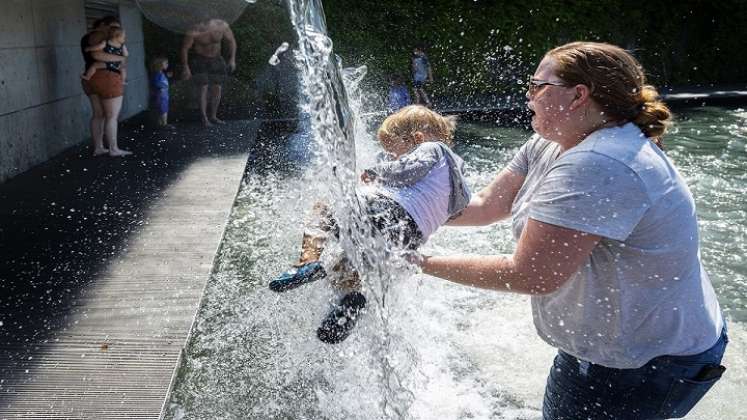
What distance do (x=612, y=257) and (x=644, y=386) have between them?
39 cm

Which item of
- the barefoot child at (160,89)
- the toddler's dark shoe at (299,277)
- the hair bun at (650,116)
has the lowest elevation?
the barefoot child at (160,89)

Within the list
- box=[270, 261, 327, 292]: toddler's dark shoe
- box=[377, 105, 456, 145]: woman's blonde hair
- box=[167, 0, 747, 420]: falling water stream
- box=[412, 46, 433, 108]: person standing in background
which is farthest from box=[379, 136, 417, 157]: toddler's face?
box=[412, 46, 433, 108]: person standing in background

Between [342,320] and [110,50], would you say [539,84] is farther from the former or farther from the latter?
[110,50]

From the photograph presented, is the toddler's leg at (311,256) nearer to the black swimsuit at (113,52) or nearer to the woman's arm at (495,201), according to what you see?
the woman's arm at (495,201)

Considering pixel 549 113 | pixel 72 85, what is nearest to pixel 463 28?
pixel 72 85

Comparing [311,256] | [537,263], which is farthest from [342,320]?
[537,263]

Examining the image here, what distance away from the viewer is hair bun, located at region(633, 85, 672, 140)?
180cm

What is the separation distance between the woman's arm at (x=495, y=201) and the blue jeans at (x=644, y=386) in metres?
0.66

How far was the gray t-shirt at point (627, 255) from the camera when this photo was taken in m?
1.66

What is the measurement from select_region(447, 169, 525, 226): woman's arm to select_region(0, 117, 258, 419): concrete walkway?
1.64 m

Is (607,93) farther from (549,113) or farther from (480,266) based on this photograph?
(480,266)

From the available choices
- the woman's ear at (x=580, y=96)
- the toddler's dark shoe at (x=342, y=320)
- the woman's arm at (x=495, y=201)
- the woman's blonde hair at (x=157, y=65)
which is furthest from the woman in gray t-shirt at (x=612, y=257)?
the woman's blonde hair at (x=157, y=65)

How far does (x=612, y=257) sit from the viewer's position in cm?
174

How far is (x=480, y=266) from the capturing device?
1.88 metres
